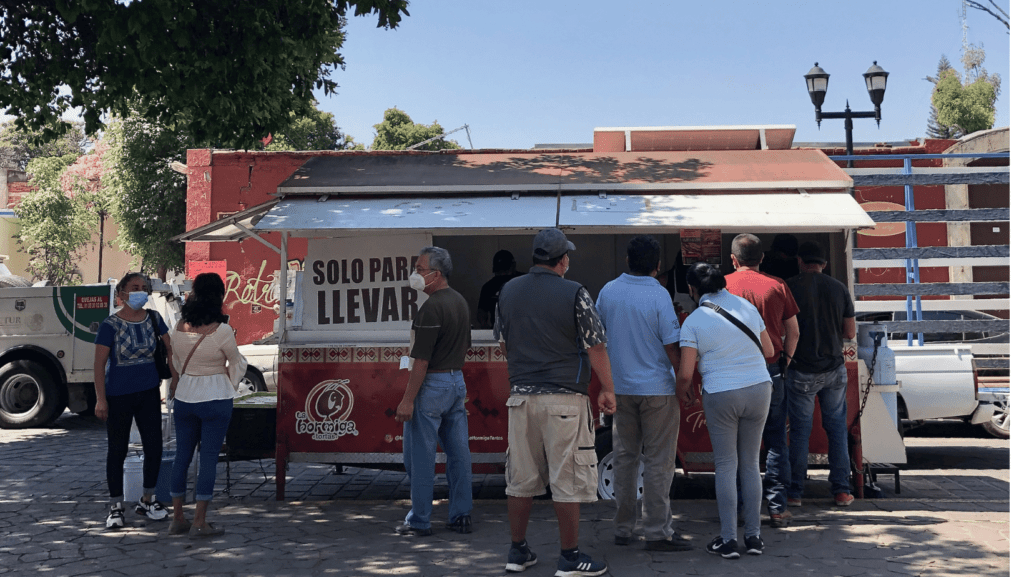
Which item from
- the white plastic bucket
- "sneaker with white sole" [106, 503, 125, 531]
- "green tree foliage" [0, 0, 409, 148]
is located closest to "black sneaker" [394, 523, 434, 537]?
"sneaker with white sole" [106, 503, 125, 531]

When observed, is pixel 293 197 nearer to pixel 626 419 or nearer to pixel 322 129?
pixel 626 419

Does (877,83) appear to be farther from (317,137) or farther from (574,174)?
(317,137)

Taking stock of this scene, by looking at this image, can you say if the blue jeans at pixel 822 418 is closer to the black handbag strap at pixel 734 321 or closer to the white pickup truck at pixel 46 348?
the black handbag strap at pixel 734 321

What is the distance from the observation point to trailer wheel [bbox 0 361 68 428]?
12.6 meters

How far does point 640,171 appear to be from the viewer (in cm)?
755

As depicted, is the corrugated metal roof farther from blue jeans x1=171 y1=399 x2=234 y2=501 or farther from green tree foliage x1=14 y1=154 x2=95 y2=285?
green tree foliage x1=14 y1=154 x2=95 y2=285

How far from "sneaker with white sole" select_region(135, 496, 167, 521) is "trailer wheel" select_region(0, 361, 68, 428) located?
742 cm

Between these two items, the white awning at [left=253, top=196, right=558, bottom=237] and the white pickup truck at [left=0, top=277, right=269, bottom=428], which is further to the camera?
the white pickup truck at [left=0, top=277, right=269, bottom=428]

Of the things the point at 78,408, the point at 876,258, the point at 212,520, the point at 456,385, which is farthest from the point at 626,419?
the point at 78,408

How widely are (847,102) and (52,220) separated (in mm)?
35933

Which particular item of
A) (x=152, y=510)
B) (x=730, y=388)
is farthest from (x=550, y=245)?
(x=152, y=510)

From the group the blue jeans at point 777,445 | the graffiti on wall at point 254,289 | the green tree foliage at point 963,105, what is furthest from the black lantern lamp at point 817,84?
the green tree foliage at point 963,105

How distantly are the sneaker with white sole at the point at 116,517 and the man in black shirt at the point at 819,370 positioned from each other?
522 centimetres

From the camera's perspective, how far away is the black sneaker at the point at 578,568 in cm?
483
